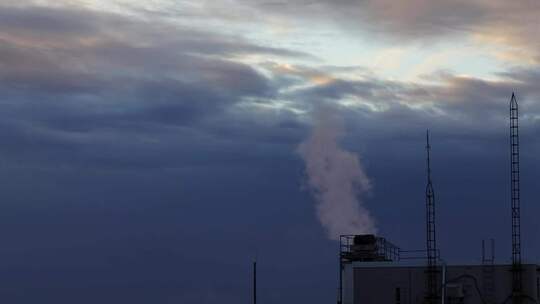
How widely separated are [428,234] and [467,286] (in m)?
7.02

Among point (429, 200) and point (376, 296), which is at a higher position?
point (429, 200)

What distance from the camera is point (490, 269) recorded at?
91375 mm

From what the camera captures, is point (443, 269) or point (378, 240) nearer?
point (443, 269)

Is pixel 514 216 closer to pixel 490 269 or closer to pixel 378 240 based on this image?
pixel 490 269

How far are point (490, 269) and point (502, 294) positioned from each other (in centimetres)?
241

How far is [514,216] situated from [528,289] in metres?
7.78

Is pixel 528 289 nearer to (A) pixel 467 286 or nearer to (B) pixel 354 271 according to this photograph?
(A) pixel 467 286

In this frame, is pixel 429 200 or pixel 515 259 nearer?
pixel 515 259

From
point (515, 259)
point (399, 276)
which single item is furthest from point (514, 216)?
point (399, 276)

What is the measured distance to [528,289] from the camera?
295 ft

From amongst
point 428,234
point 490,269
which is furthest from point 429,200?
point 490,269

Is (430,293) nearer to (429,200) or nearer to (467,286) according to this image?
(467,286)

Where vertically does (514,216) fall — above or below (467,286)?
above

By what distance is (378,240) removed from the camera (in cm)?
9994
